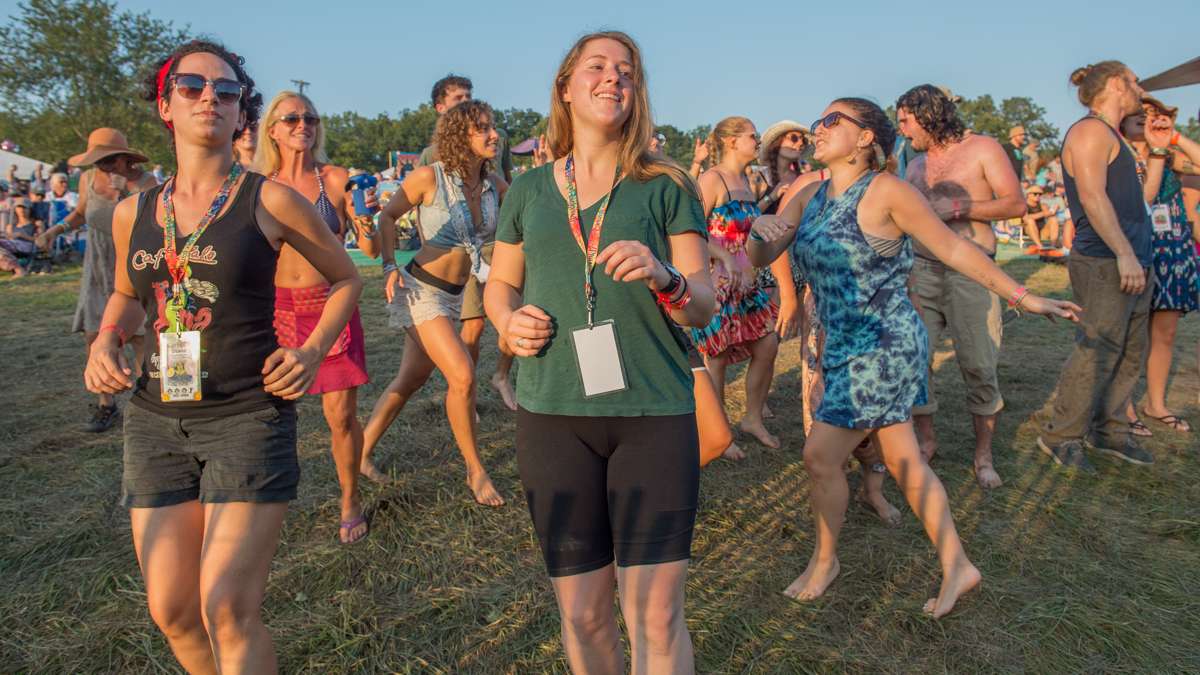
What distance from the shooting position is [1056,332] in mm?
8664

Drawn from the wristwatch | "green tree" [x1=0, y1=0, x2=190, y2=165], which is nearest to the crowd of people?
the wristwatch

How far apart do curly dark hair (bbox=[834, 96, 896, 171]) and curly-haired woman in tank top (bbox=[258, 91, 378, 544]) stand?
224 centimetres

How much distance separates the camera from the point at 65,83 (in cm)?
3456

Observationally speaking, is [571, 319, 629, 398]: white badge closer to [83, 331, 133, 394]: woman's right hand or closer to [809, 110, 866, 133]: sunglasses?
[83, 331, 133, 394]: woman's right hand

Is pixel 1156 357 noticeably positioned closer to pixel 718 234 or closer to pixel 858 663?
pixel 718 234

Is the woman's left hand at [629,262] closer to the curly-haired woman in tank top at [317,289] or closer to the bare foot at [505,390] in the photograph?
the curly-haired woman in tank top at [317,289]

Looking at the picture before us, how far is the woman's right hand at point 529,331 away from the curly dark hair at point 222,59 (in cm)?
118

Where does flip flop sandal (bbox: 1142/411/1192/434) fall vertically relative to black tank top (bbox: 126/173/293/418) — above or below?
below

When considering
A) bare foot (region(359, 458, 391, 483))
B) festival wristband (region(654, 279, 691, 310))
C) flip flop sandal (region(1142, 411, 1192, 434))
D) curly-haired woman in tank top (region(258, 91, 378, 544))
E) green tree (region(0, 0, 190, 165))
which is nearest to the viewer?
festival wristband (region(654, 279, 691, 310))

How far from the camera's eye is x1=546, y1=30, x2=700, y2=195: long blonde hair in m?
1.96

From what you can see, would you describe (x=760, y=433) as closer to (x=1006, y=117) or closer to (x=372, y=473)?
(x=372, y=473)

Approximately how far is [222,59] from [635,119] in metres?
1.27

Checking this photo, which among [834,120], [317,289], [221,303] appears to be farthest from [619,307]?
[317,289]

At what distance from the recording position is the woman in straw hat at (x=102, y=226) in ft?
17.5
